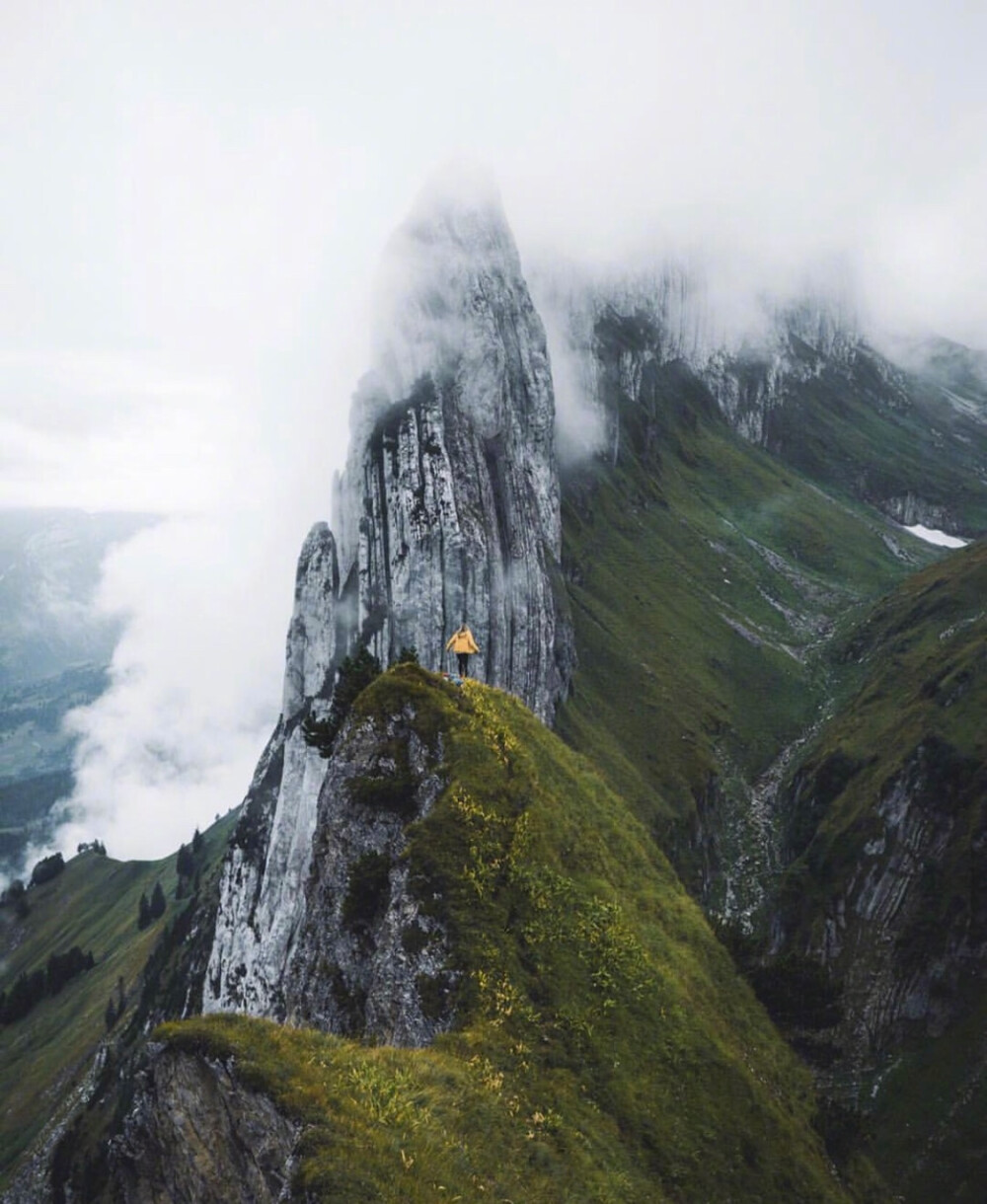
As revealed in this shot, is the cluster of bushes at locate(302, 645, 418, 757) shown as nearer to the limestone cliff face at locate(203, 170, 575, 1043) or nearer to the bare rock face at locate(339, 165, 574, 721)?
the limestone cliff face at locate(203, 170, 575, 1043)

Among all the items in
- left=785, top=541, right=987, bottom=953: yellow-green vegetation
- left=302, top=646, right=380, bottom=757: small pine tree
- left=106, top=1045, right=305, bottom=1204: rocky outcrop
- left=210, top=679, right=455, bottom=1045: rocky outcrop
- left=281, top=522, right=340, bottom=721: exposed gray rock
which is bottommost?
left=106, top=1045, right=305, bottom=1204: rocky outcrop

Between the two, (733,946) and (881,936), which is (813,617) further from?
(733,946)

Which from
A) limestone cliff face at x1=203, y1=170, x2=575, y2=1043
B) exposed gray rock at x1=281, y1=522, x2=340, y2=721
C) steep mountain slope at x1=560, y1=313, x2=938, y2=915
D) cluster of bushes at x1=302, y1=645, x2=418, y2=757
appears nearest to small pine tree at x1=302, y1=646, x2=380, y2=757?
cluster of bushes at x1=302, y1=645, x2=418, y2=757

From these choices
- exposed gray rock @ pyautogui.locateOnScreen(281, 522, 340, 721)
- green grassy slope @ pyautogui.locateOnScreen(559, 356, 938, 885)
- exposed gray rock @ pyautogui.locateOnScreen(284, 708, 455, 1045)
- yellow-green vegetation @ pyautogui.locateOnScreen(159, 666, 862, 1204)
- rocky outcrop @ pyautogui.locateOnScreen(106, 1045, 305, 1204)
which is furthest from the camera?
green grassy slope @ pyautogui.locateOnScreen(559, 356, 938, 885)

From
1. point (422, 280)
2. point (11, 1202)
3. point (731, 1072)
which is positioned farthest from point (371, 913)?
point (11, 1202)

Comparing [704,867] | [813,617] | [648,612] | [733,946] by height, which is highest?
[813,617]
